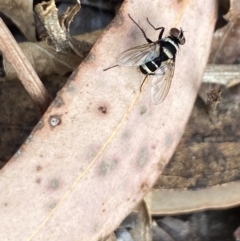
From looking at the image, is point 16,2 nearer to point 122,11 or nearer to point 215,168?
point 122,11

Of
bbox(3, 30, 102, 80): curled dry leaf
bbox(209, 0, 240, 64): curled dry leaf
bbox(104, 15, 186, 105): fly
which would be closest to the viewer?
bbox(104, 15, 186, 105): fly

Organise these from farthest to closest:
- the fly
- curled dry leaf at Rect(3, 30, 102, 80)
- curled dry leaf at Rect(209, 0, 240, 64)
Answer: curled dry leaf at Rect(209, 0, 240, 64) → curled dry leaf at Rect(3, 30, 102, 80) → the fly

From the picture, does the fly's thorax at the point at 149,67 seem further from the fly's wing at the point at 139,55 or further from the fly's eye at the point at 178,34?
the fly's eye at the point at 178,34

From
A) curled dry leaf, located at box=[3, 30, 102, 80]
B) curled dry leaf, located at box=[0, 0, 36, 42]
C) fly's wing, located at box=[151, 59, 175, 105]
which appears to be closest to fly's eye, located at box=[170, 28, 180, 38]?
fly's wing, located at box=[151, 59, 175, 105]

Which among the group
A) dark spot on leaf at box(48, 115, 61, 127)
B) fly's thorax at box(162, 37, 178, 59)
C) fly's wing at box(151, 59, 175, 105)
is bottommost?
fly's wing at box(151, 59, 175, 105)

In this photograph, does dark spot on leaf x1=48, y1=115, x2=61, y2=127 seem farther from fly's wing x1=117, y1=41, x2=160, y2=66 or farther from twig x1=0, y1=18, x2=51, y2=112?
fly's wing x1=117, y1=41, x2=160, y2=66

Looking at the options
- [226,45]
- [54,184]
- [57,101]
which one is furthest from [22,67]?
[226,45]

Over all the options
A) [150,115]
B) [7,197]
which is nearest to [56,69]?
[150,115]

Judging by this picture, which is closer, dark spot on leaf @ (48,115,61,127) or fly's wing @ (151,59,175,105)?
dark spot on leaf @ (48,115,61,127)

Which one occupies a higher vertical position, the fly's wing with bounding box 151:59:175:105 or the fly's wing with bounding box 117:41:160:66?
the fly's wing with bounding box 117:41:160:66

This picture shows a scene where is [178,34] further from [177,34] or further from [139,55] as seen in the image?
[139,55]
